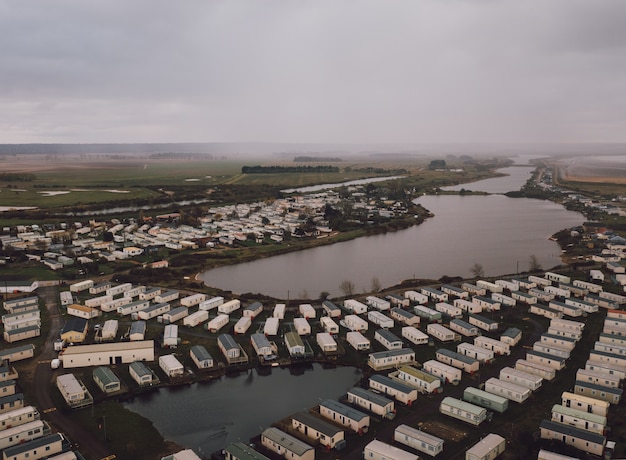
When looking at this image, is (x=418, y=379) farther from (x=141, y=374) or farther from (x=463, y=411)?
(x=141, y=374)

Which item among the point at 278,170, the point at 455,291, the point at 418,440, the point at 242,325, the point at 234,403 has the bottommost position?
the point at 234,403

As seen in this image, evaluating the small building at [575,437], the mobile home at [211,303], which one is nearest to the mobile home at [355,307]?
the mobile home at [211,303]

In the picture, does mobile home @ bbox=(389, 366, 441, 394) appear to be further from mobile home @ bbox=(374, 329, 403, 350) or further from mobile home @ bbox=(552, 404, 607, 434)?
mobile home @ bbox=(552, 404, 607, 434)

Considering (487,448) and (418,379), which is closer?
(487,448)

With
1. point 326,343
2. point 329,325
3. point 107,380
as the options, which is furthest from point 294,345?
point 107,380

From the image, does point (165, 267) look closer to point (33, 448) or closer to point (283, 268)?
point (283, 268)

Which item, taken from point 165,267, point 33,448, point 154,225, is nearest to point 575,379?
point 33,448
